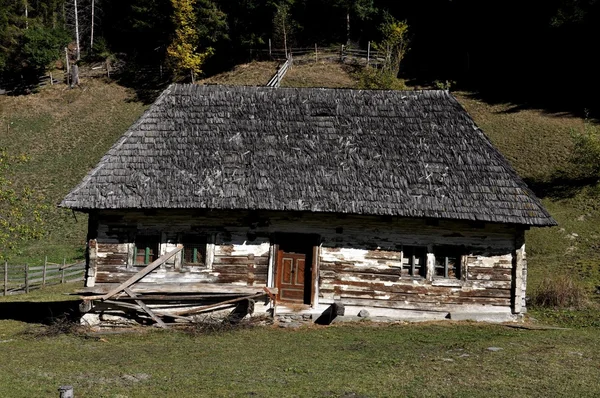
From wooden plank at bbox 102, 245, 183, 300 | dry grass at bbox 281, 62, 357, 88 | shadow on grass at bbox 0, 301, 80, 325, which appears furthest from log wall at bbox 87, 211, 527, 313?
dry grass at bbox 281, 62, 357, 88

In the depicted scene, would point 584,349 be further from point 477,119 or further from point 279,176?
point 477,119

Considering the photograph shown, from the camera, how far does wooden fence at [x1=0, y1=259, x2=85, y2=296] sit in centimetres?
2408

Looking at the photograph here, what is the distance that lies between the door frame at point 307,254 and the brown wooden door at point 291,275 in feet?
0.37

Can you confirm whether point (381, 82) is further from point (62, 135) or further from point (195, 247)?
point (62, 135)

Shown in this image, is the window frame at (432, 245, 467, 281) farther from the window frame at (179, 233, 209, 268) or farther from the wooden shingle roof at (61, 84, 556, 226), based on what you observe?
the window frame at (179, 233, 209, 268)

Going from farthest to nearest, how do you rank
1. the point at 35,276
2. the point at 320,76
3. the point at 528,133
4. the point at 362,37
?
the point at 362,37 → the point at 320,76 → the point at 528,133 → the point at 35,276

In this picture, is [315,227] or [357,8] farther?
[357,8]

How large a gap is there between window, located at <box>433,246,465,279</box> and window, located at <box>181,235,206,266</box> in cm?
641

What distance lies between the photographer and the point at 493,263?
1605cm

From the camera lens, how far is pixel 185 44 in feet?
171

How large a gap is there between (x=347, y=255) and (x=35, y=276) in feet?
53.0

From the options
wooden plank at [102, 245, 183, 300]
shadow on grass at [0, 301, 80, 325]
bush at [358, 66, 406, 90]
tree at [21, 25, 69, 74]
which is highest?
tree at [21, 25, 69, 74]

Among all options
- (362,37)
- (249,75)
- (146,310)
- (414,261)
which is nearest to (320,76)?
(249,75)

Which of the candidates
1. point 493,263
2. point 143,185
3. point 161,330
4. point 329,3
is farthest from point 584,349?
point 329,3
